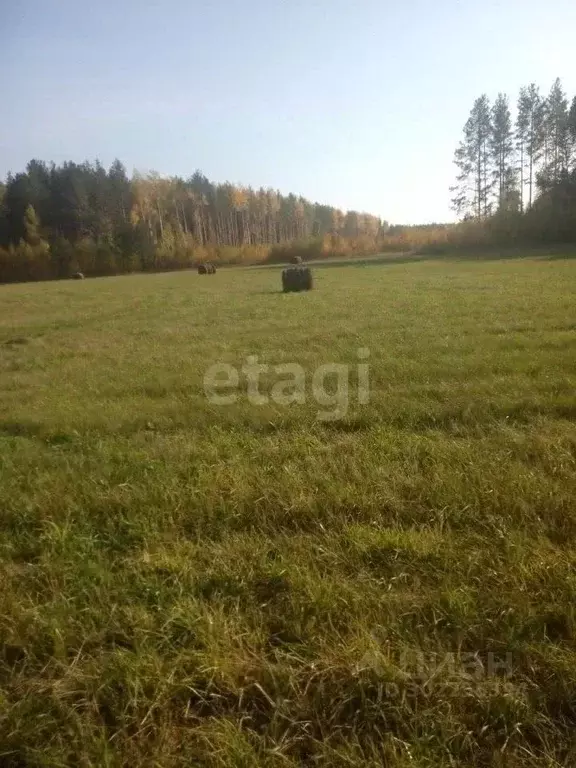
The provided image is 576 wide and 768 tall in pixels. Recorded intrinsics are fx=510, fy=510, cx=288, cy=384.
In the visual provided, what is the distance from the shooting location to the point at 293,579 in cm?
274

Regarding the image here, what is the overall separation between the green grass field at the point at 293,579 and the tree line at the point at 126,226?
5985 centimetres

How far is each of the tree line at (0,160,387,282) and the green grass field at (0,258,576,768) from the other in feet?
196

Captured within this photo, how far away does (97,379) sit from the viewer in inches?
305

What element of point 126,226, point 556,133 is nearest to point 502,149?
point 556,133

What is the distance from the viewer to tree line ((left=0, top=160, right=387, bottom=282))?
2413 inches

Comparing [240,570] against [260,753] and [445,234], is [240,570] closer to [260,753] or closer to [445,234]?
[260,753]

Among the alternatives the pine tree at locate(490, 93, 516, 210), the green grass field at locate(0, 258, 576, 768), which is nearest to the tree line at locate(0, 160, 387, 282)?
the pine tree at locate(490, 93, 516, 210)

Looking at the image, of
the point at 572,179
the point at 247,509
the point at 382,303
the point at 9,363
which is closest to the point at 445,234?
the point at 572,179

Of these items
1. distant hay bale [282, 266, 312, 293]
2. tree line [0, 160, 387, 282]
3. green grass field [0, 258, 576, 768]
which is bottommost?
green grass field [0, 258, 576, 768]

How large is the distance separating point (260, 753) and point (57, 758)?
76 cm

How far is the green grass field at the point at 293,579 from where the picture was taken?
1.97 meters

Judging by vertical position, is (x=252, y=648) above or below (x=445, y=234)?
below

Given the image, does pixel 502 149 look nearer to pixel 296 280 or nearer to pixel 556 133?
pixel 556 133

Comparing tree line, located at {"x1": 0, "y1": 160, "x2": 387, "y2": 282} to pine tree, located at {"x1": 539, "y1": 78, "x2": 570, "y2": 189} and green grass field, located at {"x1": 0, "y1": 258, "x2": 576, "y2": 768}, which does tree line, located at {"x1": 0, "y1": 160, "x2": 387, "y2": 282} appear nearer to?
pine tree, located at {"x1": 539, "y1": 78, "x2": 570, "y2": 189}
